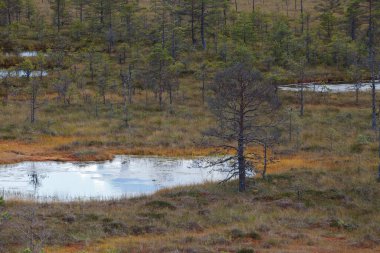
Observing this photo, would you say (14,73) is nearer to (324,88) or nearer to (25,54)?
(25,54)

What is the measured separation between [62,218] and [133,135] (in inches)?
880

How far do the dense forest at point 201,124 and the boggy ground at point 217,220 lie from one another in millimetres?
85

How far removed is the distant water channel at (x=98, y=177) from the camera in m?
30.6

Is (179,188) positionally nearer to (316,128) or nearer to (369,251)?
(369,251)

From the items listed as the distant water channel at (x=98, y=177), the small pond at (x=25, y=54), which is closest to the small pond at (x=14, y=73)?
the small pond at (x=25, y=54)

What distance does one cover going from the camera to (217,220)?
2350cm

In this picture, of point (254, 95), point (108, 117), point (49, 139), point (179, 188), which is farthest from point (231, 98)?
point (108, 117)

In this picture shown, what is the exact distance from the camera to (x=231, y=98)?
2880 cm

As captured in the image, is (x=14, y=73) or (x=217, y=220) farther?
(x=14, y=73)

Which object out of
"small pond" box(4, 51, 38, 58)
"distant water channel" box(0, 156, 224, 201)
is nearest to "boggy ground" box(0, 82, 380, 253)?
"distant water channel" box(0, 156, 224, 201)

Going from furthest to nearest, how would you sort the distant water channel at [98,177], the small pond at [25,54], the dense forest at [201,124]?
the small pond at [25,54], the distant water channel at [98,177], the dense forest at [201,124]

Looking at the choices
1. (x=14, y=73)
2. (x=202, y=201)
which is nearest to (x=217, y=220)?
(x=202, y=201)

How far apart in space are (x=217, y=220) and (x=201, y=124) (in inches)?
1006

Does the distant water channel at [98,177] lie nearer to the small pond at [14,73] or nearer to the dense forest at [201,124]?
the dense forest at [201,124]
